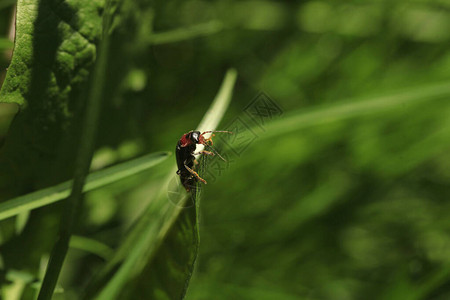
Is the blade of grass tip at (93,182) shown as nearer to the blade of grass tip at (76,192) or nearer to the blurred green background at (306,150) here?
the blade of grass tip at (76,192)

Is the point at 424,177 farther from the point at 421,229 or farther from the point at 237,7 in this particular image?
the point at 237,7

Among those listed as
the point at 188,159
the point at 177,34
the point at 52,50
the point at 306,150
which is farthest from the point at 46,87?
the point at 306,150

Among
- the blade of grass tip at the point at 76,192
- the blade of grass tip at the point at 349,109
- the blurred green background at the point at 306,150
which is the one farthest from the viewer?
the blurred green background at the point at 306,150

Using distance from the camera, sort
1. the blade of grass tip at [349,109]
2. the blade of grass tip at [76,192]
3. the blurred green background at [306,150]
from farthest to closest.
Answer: the blurred green background at [306,150]
the blade of grass tip at [349,109]
the blade of grass tip at [76,192]

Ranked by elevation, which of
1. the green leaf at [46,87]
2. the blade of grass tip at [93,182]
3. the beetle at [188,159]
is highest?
the green leaf at [46,87]

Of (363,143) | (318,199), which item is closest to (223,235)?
(318,199)

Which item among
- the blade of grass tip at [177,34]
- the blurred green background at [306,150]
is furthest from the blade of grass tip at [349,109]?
the blade of grass tip at [177,34]

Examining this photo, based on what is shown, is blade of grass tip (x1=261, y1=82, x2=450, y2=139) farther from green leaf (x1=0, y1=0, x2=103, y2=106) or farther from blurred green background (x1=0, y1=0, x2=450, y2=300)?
green leaf (x1=0, y1=0, x2=103, y2=106)
